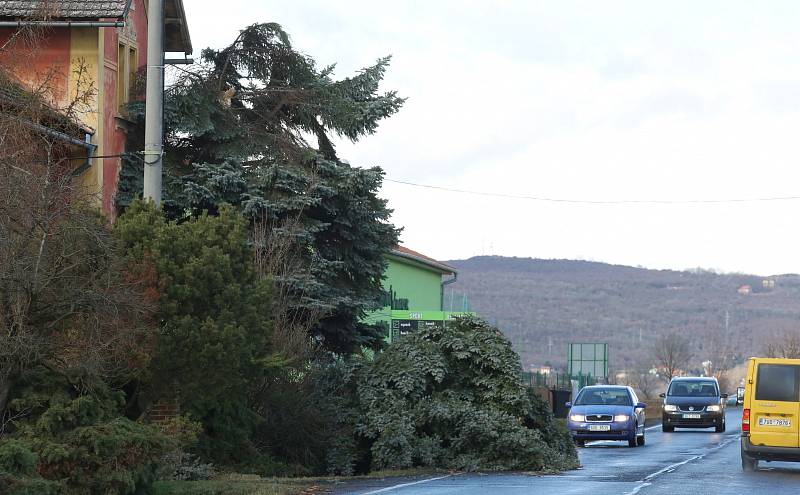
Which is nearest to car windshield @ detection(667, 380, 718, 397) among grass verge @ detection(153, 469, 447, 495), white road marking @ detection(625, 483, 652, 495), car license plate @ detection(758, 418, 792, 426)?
car license plate @ detection(758, 418, 792, 426)

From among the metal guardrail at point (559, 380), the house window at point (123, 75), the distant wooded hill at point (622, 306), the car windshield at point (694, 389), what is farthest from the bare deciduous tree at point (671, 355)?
the house window at point (123, 75)

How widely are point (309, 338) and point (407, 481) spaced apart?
21.7ft

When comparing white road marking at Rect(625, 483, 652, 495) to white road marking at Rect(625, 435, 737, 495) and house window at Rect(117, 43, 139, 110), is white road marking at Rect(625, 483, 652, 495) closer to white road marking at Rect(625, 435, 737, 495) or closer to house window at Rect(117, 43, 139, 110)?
white road marking at Rect(625, 435, 737, 495)

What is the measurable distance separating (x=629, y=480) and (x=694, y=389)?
74.6ft

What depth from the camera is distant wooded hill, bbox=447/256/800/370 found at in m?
167

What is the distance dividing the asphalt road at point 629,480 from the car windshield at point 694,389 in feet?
43.2

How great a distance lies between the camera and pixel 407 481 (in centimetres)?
2045

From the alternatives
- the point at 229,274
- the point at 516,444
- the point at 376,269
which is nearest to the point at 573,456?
the point at 516,444

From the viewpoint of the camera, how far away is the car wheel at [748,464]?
2359cm

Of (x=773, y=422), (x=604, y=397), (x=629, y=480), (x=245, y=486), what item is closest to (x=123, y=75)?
(x=245, y=486)

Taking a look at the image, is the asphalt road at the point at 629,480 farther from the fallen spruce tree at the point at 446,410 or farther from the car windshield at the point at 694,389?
the car windshield at the point at 694,389

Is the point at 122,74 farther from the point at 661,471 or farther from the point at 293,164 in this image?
the point at 661,471

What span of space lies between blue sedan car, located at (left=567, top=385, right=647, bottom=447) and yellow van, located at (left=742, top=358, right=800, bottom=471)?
31.4ft

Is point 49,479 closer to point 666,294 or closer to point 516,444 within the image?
point 516,444
